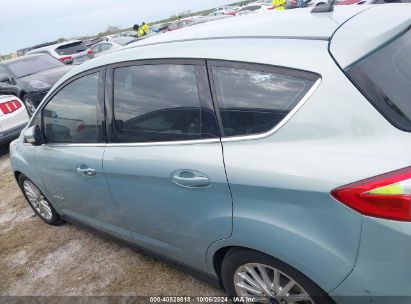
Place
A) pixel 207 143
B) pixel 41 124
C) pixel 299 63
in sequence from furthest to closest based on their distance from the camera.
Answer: pixel 41 124
pixel 207 143
pixel 299 63

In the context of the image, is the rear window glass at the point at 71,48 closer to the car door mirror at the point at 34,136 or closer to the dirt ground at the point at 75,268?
the dirt ground at the point at 75,268

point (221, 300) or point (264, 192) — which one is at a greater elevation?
point (264, 192)

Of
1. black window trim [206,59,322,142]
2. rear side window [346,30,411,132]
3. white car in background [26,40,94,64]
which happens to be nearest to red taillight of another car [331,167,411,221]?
rear side window [346,30,411,132]

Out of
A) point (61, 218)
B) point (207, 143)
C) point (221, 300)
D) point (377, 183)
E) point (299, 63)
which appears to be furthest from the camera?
point (61, 218)

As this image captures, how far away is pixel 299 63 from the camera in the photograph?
1.78m

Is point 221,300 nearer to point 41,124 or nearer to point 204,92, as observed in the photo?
point 204,92

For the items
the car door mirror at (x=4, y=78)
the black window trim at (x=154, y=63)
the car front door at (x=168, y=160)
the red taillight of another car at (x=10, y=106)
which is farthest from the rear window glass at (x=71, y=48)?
the car front door at (x=168, y=160)

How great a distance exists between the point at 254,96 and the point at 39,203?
3.05 m

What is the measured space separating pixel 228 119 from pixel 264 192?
0.42m

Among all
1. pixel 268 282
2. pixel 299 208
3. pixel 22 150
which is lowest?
pixel 268 282

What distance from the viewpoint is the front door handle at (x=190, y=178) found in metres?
2.02

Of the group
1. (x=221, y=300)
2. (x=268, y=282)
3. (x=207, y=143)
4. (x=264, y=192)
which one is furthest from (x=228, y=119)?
(x=221, y=300)

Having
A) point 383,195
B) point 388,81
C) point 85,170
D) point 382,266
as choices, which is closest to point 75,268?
point 85,170

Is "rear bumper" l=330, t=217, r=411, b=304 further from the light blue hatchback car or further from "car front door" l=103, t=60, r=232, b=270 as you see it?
"car front door" l=103, t=60, r=232, b=270
